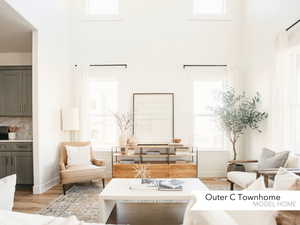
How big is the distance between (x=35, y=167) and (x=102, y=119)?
6.36 ft

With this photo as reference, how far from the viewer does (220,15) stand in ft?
20.8

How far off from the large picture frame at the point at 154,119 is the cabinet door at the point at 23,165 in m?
2.12

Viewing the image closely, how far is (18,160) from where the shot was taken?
17.6 feet

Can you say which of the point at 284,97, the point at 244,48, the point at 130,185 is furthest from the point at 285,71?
the point at 130,185

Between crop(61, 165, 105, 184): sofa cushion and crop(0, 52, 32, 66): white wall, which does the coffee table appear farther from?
crop(0, 52, 32, 66): white wall

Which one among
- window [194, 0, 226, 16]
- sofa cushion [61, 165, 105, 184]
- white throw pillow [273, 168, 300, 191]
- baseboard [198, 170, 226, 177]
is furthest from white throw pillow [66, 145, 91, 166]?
window [194, 0, 226, 16]

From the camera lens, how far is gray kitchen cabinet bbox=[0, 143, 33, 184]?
17.5 feet

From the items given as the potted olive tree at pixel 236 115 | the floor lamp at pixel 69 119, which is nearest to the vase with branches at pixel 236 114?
the potted olive tree at pixel 236 115

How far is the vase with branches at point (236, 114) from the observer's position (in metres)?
5.44

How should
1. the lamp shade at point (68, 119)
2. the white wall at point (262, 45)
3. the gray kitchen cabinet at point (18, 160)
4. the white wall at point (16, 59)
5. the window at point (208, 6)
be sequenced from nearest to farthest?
the white wall at point (262, 45)
the gray kitchen cabinet at point (18, 160)
the lamp shade at point (68, 119)
the white wall at point (16, 59)
the window at point (208, 6)

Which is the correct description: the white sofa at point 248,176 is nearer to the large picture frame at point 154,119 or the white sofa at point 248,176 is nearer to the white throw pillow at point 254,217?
the large picture frame at point 154,119

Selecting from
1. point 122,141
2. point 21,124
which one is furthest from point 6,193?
point 21,124

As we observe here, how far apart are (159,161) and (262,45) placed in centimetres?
296

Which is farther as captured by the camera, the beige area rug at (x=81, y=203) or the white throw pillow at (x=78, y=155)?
the white throw pillow at (x=78, y=155)
